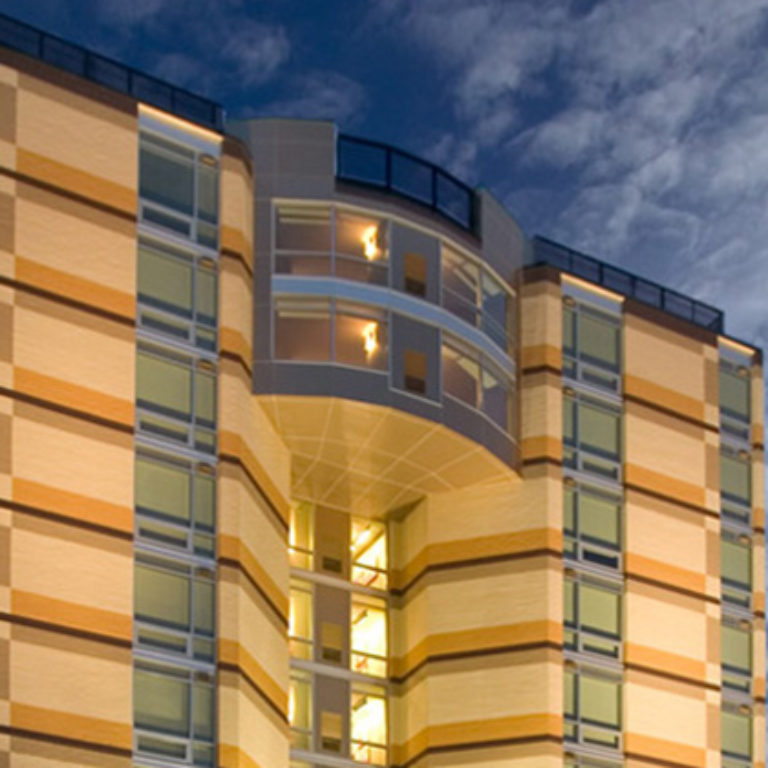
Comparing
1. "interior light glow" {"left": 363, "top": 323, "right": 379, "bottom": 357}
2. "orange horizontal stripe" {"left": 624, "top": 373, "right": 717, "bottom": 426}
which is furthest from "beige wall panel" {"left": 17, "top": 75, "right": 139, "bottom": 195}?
"orange horizontal stripe" {"left": 624, "top": 373, "right": 717, "bottom": 426}

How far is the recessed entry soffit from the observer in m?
66.6

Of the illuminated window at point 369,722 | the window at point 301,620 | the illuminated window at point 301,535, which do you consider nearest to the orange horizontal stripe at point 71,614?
the window at point 301,620

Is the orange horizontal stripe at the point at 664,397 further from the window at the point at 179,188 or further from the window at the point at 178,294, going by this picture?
the window at the point at 179,188

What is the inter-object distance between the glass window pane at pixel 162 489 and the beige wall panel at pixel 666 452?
15406mm

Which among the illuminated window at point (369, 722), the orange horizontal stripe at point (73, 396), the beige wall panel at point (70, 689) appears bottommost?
the beige wall panel at point (70, 689)

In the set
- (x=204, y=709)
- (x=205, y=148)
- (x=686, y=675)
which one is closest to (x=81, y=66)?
(x=205, y=148)

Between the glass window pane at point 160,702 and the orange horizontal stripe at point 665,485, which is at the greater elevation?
the orange horizontal stripe at point 665,485

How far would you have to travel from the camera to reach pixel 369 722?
71.8m

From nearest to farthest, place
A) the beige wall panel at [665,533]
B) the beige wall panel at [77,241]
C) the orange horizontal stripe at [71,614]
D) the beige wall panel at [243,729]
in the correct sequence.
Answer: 1. the orange horizontal stripe at [71,614]
2. the beige wall panel at [243,729]
3. the beige wall panel at [77,241]
4. the beige wall panel at [665,533]

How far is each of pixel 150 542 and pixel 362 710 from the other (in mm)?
11947

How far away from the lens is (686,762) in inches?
2822

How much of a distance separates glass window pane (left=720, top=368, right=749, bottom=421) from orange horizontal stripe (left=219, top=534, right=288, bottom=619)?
16807mm

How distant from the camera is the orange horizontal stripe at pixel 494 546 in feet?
230

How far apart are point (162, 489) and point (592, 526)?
14611 mm
